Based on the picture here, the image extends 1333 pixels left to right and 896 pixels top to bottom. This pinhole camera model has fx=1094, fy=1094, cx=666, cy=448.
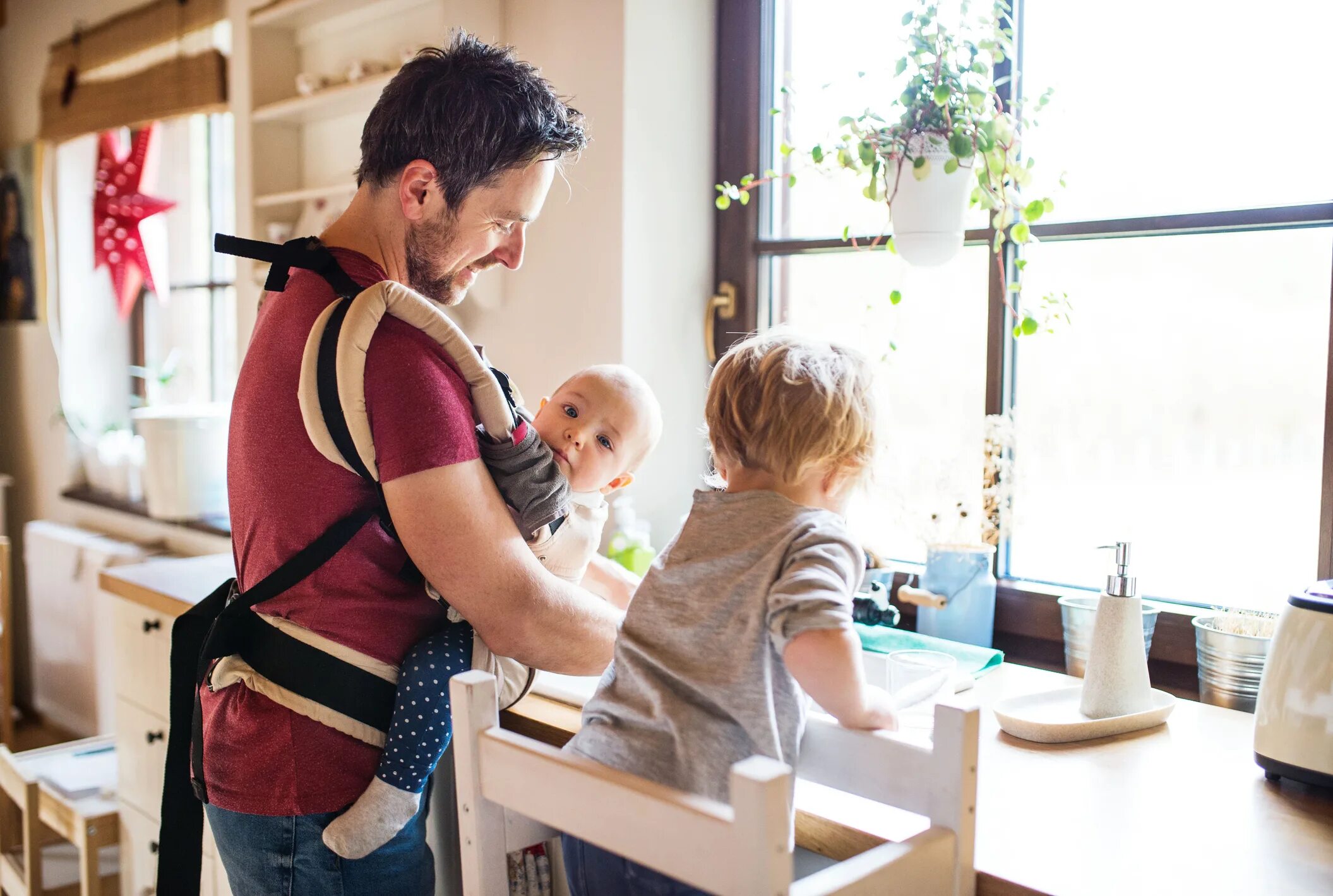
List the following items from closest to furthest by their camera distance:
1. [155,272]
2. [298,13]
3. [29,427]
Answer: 1. [298,13]
2. [155,272]
3. [29,427]

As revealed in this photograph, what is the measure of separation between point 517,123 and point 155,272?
10.6 feet

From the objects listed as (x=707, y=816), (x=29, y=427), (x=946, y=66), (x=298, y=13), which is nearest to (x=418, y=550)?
(x=707, y=816)

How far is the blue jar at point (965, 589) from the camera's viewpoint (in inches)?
69.2

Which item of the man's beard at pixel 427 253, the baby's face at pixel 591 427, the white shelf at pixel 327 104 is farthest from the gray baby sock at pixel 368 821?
the white shelf at pixel 327 104

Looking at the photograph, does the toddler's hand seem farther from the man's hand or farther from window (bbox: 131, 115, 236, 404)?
window (bbox: 131, 115, 236, 404)

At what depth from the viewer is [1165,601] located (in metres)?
1.71

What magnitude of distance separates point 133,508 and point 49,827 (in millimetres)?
1578

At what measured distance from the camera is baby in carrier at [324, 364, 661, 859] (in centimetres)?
115

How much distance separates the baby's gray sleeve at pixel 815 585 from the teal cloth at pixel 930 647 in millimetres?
611

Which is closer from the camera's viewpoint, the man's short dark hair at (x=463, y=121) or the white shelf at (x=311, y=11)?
the man's short dark hair at (x=463, y=121)

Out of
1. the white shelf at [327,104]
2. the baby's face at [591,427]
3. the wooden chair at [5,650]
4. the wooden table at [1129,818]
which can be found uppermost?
the white shelf at [327,104]

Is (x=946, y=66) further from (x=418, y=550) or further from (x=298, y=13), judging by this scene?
(x=298, y=13)

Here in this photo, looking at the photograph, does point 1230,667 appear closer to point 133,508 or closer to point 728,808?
point 728,808

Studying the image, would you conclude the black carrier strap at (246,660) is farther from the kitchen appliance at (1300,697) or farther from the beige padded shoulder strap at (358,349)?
the kitchen appliance at (1300,697)
